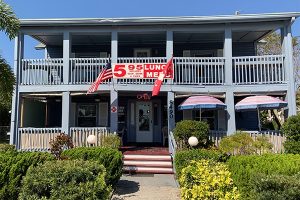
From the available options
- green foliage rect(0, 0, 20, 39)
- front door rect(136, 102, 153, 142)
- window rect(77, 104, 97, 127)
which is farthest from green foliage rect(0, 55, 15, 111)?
front door rect(136, 102, 153, 142)

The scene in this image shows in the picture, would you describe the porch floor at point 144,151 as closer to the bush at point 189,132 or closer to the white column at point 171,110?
the white column at point 171,110

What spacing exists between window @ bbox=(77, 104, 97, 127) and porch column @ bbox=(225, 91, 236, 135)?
7714 mm

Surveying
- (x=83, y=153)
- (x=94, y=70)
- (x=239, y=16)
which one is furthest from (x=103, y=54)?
(x=83, y=153)

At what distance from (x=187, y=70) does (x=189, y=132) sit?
398 centimetres

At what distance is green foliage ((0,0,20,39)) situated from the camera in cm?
1059

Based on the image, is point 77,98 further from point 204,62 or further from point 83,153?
point 83,153

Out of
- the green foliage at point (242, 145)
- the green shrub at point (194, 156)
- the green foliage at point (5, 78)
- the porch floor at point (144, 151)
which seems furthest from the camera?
the porch floor at point (144, 151)

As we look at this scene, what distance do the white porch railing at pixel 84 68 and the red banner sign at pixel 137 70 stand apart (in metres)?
0.88

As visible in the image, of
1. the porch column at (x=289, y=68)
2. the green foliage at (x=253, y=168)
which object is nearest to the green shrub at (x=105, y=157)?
the green foliage at (x=253, y=168)

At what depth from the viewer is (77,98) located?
18.4 m

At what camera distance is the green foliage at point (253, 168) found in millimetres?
6129

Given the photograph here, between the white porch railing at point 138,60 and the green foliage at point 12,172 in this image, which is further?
the white porch railing at point 138,60

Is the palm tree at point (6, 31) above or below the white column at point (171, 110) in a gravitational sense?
above

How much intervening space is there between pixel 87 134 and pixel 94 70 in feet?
10.8
